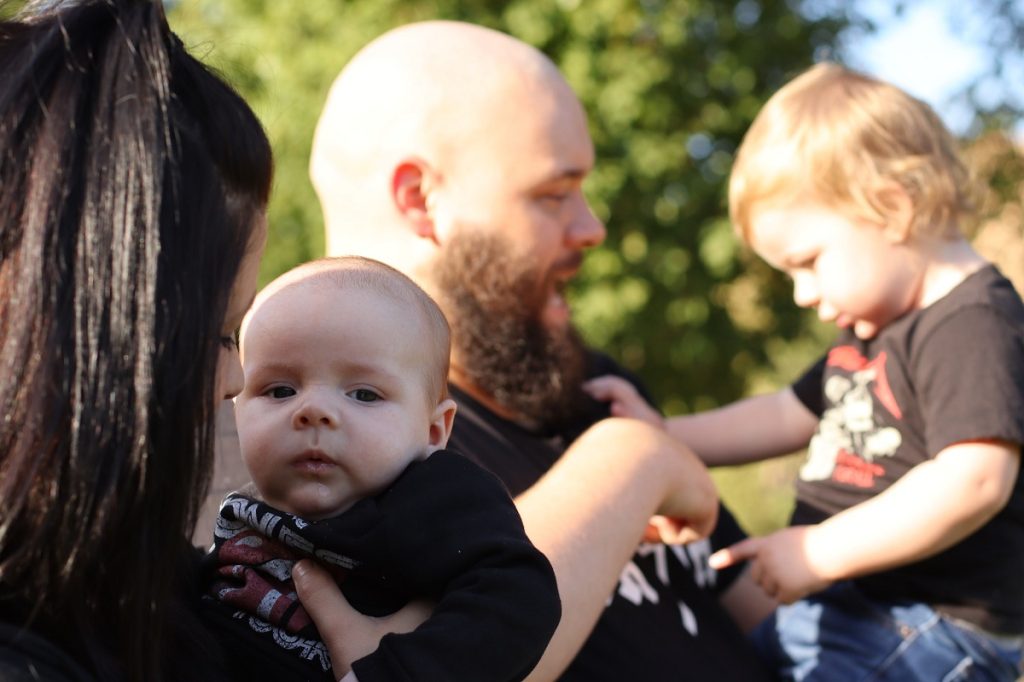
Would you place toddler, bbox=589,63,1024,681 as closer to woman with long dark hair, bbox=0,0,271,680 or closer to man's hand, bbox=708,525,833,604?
man's hand, bbox=708,525,833,604

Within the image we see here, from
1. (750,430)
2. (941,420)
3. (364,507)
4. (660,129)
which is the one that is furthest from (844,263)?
(660,129)

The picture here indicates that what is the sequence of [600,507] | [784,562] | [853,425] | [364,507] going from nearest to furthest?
[364,507] < [600,507] < [784,562] < [853,425]

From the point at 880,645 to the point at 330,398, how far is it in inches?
69.3

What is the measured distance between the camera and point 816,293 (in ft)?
10.2

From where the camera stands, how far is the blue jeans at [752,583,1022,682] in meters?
2.80

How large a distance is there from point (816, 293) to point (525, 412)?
802mm

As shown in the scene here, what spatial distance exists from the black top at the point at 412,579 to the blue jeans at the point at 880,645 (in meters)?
1.56

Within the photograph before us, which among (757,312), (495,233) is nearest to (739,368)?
(757,312)

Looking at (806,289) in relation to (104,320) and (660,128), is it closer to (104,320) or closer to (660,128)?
(104,320)

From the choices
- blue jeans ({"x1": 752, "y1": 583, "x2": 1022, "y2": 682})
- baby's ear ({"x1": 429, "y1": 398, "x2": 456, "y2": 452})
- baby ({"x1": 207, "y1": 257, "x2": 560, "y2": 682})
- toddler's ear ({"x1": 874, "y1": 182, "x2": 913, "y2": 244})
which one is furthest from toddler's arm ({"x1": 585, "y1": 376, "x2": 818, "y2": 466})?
baby ({"x1": 207, "y1": 257, "x2": 560, "y2": 682})

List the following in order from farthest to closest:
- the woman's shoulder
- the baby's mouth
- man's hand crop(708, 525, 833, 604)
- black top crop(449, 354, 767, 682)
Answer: man's hand crop(708, 525, 833, 604) → black top crop(449, 354, 767, 682) → the baby's mouth → the woman's shoulder

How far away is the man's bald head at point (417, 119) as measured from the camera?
3.37 m

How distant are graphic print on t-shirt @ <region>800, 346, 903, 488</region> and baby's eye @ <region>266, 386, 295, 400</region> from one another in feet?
5.59

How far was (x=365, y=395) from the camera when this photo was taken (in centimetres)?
169
